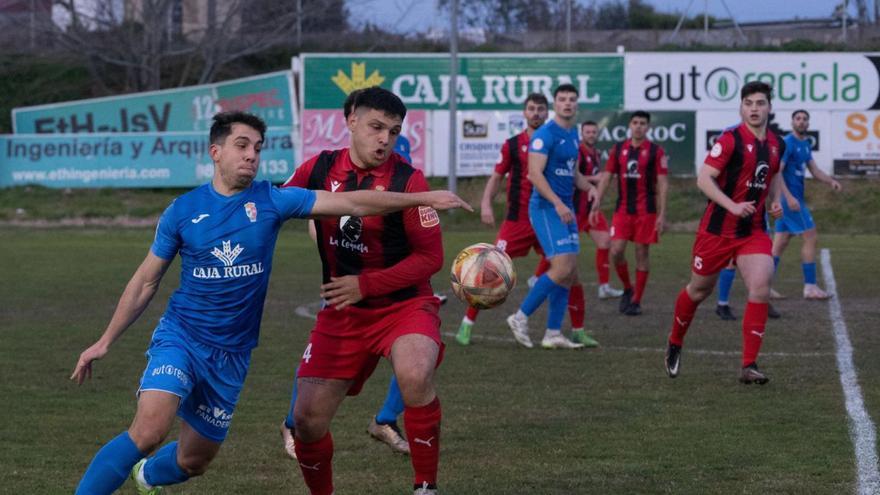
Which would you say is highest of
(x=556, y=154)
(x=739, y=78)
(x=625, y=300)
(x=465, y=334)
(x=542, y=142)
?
(x=739, y=78)

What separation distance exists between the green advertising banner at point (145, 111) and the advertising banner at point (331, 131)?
2254 mm

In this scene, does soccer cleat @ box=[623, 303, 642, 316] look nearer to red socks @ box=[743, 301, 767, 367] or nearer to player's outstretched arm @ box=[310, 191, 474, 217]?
red socks @ box=[743, 301, 767, 367]

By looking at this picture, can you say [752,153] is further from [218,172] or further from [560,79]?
[560,79]

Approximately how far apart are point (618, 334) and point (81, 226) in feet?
60.5

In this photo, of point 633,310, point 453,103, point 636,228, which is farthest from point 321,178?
point 453,103

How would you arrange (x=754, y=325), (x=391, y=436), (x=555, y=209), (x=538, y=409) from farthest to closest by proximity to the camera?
(x=555, y=209) → (x=754, y=325) → (x=538, y=409) → (x=391, y=436)

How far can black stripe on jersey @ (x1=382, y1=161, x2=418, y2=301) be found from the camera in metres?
6.00

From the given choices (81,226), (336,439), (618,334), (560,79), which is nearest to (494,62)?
(560,79)

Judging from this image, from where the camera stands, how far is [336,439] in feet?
25.0

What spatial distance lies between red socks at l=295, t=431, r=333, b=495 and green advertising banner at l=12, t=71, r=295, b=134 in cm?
2558

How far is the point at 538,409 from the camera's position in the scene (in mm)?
8492

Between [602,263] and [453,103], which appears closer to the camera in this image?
[602,263]

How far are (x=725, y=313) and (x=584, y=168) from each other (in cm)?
292

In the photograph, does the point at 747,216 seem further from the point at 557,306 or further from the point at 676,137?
the point at 676,137
